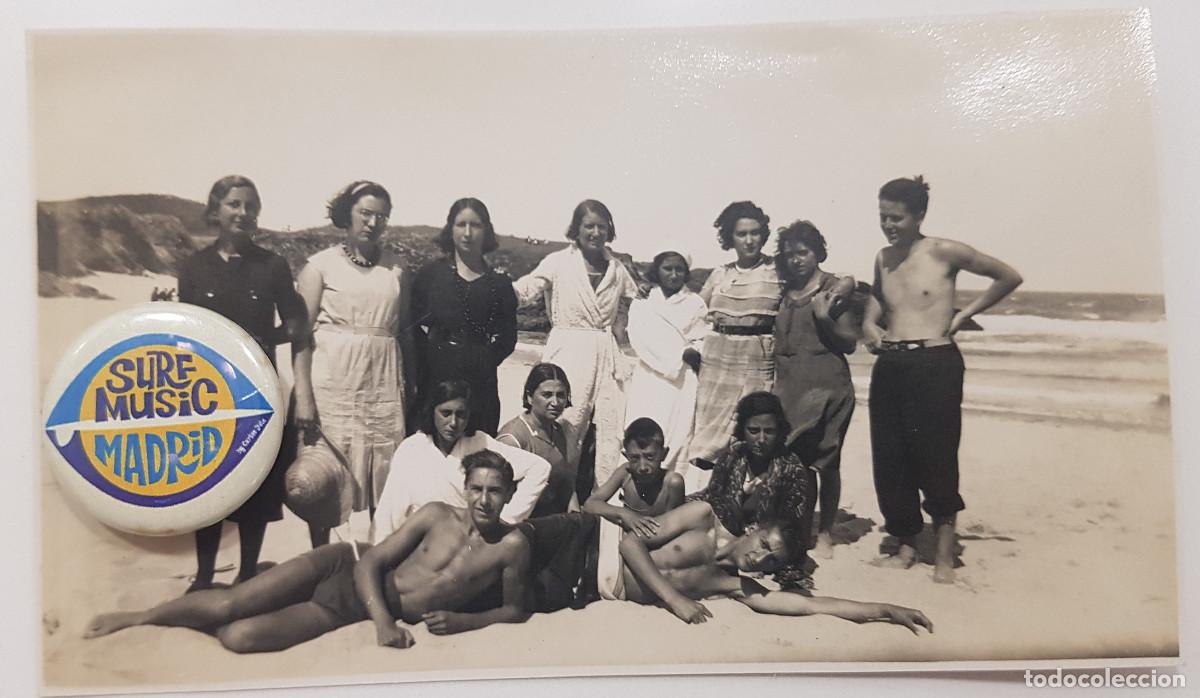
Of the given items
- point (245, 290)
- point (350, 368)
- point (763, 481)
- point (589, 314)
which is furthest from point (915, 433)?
point (245, 290)

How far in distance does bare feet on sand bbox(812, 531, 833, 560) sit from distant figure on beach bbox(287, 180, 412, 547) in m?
0.49

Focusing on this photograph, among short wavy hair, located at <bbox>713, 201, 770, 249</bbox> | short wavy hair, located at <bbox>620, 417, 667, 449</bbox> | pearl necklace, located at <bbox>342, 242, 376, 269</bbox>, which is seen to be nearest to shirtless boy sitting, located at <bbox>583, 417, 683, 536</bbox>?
short wavy hair, located at <bbox>620, 417, 667, 449</bbox>

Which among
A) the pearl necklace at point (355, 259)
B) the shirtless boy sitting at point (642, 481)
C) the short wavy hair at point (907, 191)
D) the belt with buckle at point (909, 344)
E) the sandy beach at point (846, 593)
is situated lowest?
the sandy beach at point (846, 593)

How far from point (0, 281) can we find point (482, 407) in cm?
56

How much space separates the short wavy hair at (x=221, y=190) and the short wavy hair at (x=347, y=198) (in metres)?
0.09

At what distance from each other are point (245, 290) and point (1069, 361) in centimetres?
95

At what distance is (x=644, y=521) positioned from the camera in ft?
3.04

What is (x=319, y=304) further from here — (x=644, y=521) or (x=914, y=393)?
(x=914, y=393)

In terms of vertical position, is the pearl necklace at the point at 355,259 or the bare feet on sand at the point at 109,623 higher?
the pearl necklace at the point at 355,259

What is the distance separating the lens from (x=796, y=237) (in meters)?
0.94

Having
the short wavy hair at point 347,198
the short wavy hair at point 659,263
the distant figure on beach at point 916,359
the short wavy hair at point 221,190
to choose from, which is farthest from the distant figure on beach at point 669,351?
the short wavy hair at point 221,190

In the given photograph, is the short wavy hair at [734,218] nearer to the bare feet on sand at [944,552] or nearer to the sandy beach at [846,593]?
the sandy beach at [846,593]

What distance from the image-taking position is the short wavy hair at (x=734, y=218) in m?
0.93

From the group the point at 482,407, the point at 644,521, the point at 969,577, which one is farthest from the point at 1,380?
the point at 969,577
